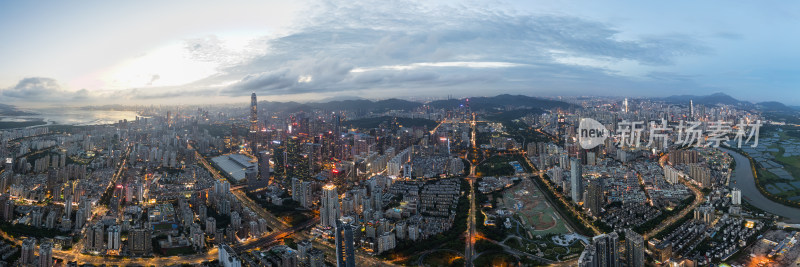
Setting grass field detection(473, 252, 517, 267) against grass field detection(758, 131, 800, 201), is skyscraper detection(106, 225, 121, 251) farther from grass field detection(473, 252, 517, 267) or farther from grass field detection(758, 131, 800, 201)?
grass field detection(758, 131, 800, 201)

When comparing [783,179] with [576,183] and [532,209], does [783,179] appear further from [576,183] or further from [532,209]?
[532,209]

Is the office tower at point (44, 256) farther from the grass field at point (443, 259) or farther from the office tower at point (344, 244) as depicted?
the grass field at point (443, 259)

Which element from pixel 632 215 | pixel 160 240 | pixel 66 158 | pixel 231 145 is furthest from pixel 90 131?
pixel 632 215

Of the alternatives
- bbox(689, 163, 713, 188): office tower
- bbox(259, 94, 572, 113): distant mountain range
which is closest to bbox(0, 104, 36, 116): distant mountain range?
bbox(259, 94, 572, 113): distant mountain range

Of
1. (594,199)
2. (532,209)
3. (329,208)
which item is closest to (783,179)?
(594,199)

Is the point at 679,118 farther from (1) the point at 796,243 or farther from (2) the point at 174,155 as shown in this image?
(2) the point at 174,155

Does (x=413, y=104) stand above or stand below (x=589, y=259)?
above
